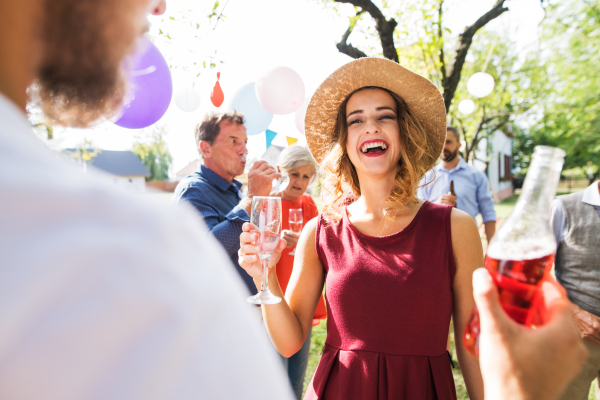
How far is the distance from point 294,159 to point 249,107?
141 cm

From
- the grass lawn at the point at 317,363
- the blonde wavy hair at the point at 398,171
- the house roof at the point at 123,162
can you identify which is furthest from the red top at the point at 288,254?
the house roof at the point at 123,162

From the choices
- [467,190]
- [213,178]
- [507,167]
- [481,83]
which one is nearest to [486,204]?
[467,190]

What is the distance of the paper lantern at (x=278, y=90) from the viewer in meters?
4.82

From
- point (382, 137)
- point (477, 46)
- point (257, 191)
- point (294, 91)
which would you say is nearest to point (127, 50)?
point (382, 137)

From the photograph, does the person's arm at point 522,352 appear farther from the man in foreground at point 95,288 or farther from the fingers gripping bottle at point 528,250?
the man in foreground at point 95,288

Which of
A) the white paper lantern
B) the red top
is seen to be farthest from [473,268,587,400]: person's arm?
the white paper lantern

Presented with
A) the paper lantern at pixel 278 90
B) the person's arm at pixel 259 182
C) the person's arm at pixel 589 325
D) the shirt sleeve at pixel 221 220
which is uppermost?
the paper lantern at pixel 278 90

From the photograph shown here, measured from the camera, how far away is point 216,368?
368 mm

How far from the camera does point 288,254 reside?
11.4ft

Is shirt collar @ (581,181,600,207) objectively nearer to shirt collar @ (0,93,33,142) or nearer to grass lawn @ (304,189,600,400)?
grass lawn @ (304,189,600,400)

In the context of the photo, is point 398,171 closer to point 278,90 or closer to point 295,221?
point 295,221

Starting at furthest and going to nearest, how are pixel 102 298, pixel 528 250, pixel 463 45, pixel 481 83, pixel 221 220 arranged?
pixel 481 83
pixel 463 45
pixel 221 220
pixel 528 250
pixel 102 298

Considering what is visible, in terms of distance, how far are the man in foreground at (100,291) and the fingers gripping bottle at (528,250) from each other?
2.05ft

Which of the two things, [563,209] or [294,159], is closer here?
[563,209]
